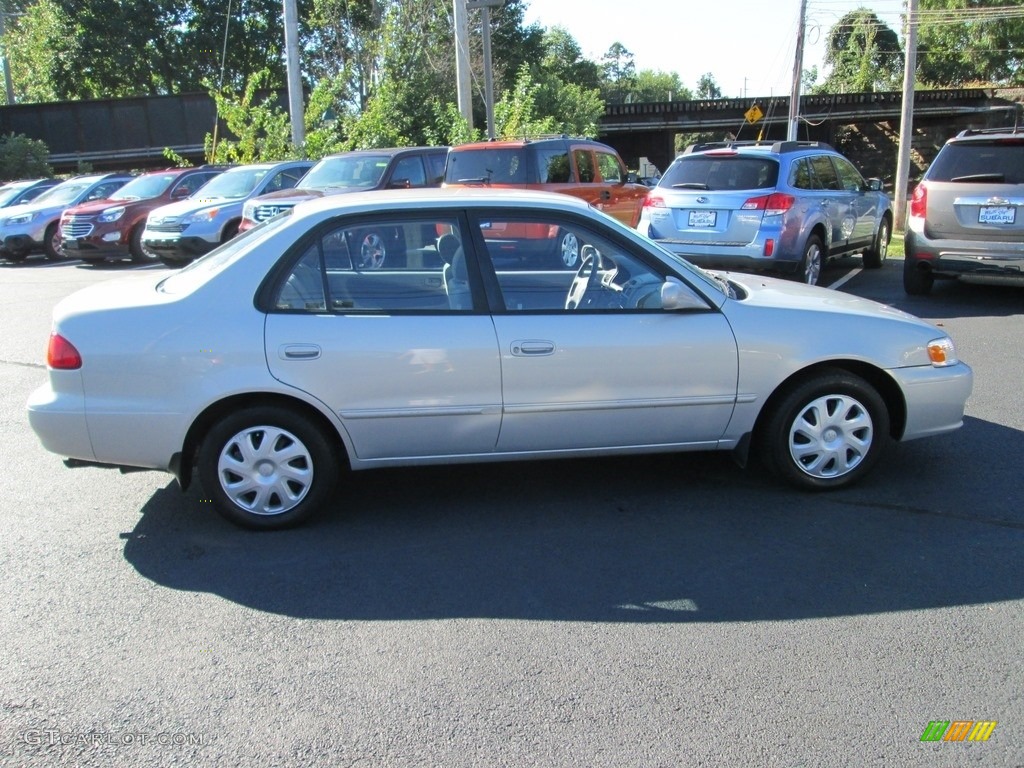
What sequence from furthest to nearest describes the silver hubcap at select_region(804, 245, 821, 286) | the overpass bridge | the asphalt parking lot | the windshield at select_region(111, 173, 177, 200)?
the overpass bridge
the windshield at select_region(111, 173, 177, 200)
the silver hubcap at select_region(804, 245, 821, 286)
the asphalt parking lot

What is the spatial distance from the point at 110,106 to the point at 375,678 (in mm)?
37177

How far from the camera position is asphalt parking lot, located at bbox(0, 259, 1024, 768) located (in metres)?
3.02

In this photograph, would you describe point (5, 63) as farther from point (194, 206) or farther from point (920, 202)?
point (920, 202)

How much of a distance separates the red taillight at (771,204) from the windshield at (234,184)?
8986 millimetres

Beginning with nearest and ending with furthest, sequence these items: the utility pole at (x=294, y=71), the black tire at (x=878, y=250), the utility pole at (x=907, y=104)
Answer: the black tire at (x=878, y=250), the utility pole at (x=907, y=104), the utility pole at (x=294, y=71)

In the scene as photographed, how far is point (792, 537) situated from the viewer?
4430 mm

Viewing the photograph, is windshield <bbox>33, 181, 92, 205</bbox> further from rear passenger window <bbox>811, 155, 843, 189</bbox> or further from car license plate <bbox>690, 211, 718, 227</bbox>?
rear passenger window <bbox>811, 155, 843, 189</bbox>

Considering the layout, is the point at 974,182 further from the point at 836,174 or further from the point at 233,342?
the point at 233,342

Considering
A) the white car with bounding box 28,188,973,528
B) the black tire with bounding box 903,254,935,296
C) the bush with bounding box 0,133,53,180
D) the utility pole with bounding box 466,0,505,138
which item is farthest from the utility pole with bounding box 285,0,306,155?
the white car with bounding box 28,188,973,528

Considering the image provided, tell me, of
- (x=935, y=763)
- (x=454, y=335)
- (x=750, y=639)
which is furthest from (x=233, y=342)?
(x=935, y=763)

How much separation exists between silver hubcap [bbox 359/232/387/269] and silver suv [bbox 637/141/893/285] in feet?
20.4

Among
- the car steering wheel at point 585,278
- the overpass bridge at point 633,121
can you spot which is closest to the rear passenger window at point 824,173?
the car steering wheel at point 585,278

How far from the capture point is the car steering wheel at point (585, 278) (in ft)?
15.5

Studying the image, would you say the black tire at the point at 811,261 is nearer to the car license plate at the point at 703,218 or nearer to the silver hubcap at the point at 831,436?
the car license plate at the point at 703,218
